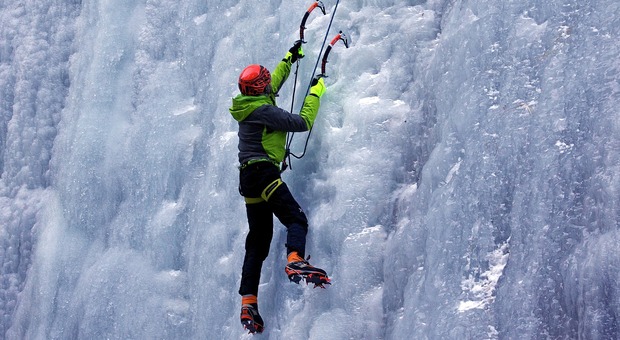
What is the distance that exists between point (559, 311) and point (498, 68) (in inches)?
55.6

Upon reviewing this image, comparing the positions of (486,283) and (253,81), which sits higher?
(253,81)

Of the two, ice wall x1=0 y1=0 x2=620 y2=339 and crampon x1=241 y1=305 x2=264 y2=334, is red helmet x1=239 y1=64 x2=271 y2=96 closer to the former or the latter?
ice wall x1=0 y1=0 x2=620 y2=339

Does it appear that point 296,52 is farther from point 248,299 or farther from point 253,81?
point 248,299

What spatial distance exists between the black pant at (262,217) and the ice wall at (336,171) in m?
0.25

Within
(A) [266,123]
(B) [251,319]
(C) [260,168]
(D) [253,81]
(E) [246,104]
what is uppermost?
(D) [253,81]

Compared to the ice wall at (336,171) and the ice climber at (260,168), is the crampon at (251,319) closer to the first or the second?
the ice climber at (260,168)

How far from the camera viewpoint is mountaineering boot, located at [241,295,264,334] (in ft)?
14.9

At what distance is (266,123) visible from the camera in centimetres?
459

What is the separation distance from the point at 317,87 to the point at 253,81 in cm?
46

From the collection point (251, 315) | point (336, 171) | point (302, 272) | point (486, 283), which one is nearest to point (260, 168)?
point (336, 171)

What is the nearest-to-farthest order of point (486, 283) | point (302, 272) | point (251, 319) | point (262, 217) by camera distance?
point (486, 283)
point (302, 272)
point (251, 319)
point (262, 217)

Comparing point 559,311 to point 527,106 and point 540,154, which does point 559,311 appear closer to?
point 540,154

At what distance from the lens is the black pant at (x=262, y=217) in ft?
14.9

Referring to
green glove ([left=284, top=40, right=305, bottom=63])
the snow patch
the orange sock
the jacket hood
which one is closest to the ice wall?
the snow patch
